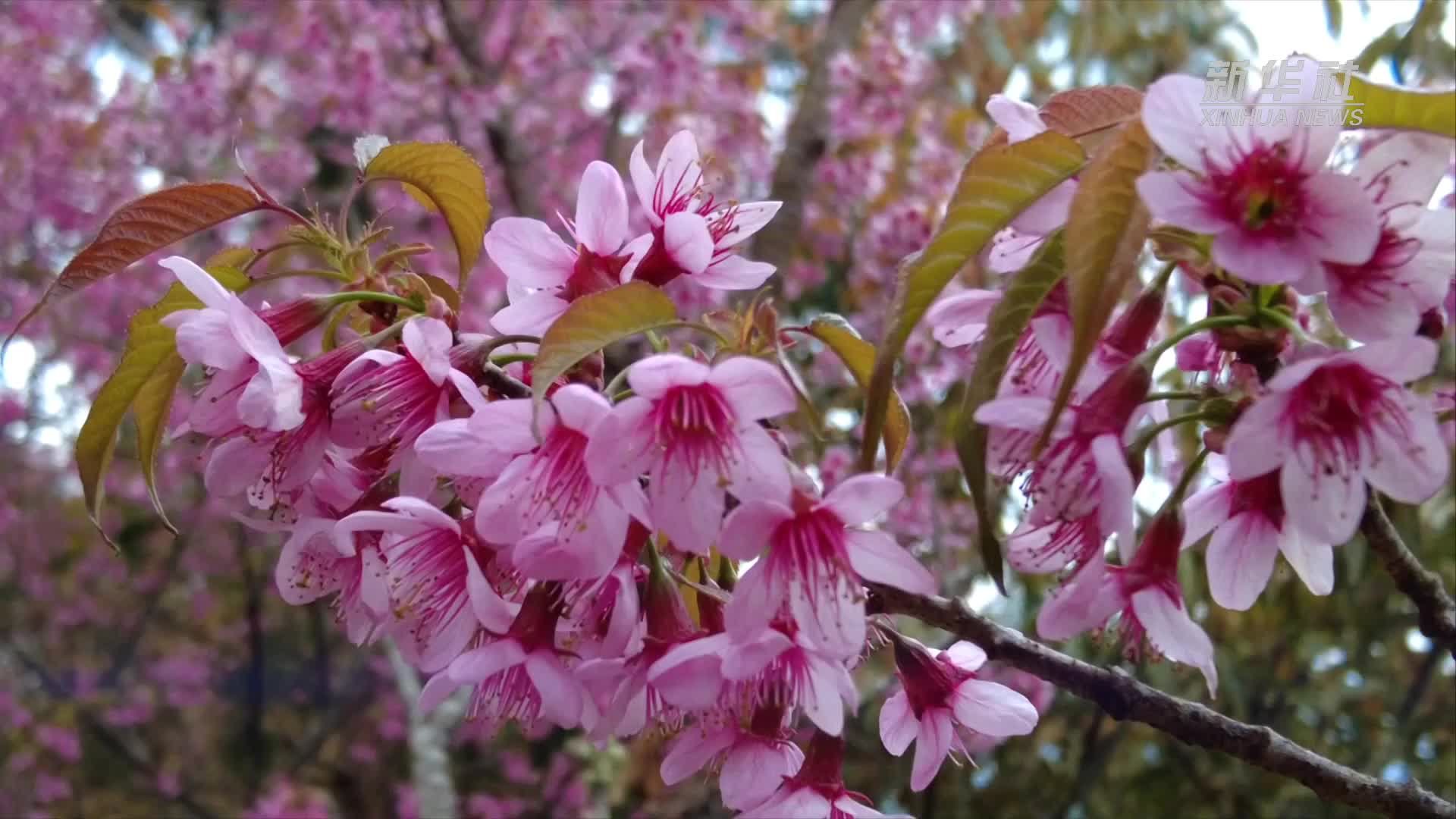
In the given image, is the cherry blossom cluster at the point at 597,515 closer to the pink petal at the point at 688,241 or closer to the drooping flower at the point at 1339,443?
the pink petal at the point at 688,241

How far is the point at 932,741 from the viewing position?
29.3 inches

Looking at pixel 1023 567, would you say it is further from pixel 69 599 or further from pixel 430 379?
pixel 69 599

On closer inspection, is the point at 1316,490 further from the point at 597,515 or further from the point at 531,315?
the point at 531,315

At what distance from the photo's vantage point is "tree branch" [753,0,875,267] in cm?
250

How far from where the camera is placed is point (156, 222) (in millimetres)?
754

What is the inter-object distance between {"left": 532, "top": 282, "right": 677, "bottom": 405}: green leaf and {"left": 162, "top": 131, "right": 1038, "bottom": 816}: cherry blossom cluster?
0.07 ft

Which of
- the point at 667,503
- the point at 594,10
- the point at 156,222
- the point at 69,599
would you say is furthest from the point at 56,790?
the point at 667,503

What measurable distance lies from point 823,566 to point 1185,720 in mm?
325

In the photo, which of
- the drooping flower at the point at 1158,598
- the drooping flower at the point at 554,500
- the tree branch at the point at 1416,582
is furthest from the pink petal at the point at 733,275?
the tree branch at the point at 1416,582

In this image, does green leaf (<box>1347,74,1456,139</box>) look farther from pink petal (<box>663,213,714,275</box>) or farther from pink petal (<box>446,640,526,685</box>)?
pink petal (<box>446,640,526,685</box>)

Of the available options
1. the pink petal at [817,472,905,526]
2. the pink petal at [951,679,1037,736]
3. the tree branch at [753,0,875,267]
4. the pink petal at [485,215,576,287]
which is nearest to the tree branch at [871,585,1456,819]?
the pink petal at [951,679,1037,736]

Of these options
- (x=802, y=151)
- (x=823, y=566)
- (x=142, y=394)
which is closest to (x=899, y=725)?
(x=823, y=566)

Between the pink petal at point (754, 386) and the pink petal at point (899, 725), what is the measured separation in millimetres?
306

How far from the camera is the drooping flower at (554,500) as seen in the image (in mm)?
588
